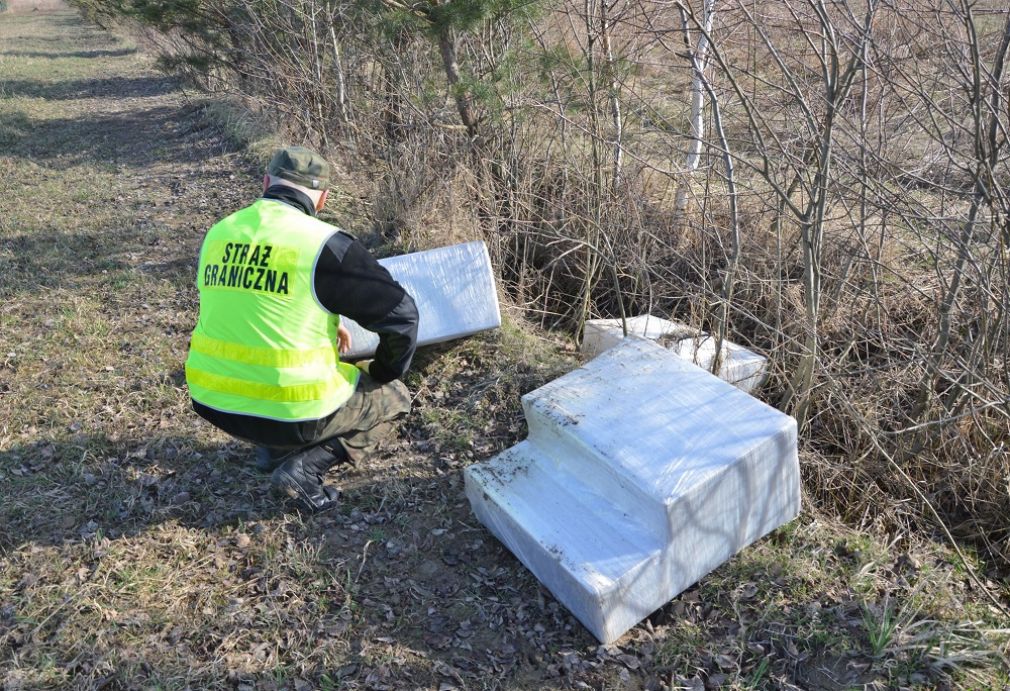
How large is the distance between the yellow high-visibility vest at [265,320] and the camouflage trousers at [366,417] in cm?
19

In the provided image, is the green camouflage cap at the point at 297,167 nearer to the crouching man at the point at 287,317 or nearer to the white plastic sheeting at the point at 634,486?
the crouching man at the point at 287,317

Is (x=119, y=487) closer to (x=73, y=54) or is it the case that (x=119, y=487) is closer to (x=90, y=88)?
(x=90, y=88)

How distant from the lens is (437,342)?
3822mm

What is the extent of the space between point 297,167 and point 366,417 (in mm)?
1097

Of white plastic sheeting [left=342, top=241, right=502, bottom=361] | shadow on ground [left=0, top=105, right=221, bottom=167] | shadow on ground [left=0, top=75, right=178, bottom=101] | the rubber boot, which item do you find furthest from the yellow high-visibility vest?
shadow on ground [left=0, top=75, right=178, bottom=101]

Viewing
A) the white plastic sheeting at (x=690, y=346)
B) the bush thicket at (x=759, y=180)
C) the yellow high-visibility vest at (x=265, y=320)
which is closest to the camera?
the yellow high-visibility vest at (x=265, y=320)

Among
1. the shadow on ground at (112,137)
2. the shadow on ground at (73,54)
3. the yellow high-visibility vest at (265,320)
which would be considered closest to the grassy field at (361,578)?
the yellow high-visibility vest at (265,320)

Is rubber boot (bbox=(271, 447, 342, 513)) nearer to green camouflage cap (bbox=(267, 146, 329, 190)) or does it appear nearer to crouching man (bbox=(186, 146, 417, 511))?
crouching man (bbox=(186, 146, 417, 511))

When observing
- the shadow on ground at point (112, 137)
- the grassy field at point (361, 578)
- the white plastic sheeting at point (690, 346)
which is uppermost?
the shadow on ground at point (112, 137)

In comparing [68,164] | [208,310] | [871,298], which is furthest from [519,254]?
[68,164]

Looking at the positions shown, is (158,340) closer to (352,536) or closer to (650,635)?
(352,536)

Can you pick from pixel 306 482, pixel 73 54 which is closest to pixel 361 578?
pixel 306 482

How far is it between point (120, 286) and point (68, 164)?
182 inches

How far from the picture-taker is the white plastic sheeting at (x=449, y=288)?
374 centimetres
